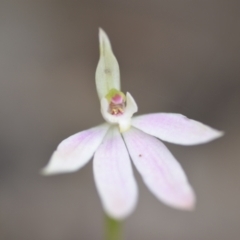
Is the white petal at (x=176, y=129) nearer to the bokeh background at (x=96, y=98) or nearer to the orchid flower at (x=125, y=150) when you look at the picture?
the orchid flower at (x=125, y=150)

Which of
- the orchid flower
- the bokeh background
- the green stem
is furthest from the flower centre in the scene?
the bokeh background

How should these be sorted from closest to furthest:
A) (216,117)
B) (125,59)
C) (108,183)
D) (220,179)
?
1. (108,183)
2. (220,179)
3. (216,117)
4. (125,59)

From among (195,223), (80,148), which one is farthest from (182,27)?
(80,148)

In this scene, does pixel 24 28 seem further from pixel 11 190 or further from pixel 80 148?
pixel 80 148

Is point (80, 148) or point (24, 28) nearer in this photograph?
point (80, 148)

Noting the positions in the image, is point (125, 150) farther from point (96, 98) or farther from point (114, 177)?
point (96, 98)

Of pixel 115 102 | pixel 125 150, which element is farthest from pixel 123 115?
pixel 125 150

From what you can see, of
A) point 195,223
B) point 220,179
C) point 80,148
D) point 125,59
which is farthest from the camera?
point 125,59

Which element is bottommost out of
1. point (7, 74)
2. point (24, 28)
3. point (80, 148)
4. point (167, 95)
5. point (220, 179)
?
point (80, 148)
